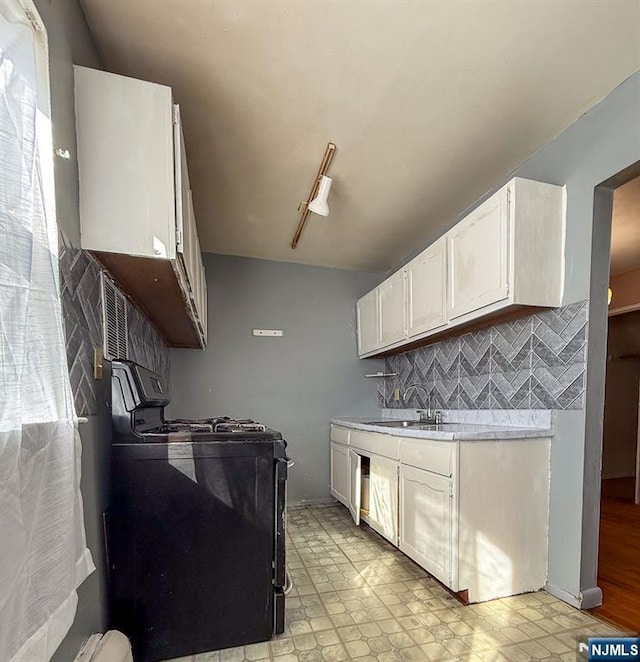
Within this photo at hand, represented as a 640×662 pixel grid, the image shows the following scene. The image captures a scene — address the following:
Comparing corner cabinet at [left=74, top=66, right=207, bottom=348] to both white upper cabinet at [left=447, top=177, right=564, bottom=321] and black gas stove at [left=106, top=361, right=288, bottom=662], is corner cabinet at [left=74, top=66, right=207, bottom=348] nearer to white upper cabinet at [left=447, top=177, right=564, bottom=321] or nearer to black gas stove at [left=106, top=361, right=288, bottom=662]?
black gas stove at [left=106, top=361, right=288, bottom=662]

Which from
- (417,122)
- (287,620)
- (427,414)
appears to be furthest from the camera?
(427,414)

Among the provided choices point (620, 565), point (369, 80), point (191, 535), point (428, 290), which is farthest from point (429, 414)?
point (369, 80)

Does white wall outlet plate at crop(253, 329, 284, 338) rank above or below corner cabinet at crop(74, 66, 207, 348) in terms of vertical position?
below

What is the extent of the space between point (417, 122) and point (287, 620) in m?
2.57

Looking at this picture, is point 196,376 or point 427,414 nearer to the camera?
point 427,414

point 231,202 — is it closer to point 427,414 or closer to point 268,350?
point 268,350

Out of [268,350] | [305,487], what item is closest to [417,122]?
[268,350]

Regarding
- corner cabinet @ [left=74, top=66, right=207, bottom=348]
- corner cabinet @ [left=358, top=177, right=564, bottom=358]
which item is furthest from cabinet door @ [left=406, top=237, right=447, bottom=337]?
corner cabinet @ [left=74, top=66, right=207, bottom=348]

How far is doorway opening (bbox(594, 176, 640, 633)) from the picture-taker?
1.90 meters

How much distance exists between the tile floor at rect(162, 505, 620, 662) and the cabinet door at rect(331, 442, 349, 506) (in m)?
0.91

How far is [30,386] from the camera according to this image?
77cm

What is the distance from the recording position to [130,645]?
53.2 inches

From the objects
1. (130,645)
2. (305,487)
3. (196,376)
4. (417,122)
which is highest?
(417,122)

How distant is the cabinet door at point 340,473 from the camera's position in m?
3.17
